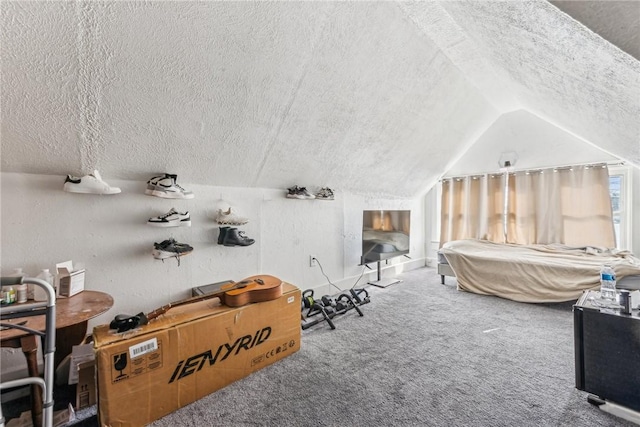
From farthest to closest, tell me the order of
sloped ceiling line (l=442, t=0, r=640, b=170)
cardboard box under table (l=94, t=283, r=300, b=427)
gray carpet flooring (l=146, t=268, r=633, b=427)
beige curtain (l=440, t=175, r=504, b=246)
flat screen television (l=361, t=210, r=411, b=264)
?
beige curtain (l=440, t=175, r=504, b=246)
flat screen television (l=361, t=210, r=411, b=264)
gray carpet flooring (l=146, t=268, r=633, b=427)
cardboard box under table (l=94, t=283, r=300, b=427)
sloped ceiling line (l=442, t=0, r=640, b=170)

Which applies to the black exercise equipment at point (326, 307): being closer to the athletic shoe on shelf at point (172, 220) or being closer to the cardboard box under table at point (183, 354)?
the cardboard box under table at point (183, 354)

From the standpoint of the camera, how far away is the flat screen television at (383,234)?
11.5 ft

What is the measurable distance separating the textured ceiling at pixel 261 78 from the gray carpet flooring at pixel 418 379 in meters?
1.72

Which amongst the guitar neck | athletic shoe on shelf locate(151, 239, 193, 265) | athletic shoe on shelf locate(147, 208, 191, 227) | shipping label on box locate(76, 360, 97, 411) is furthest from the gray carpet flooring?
athletic shoe on shelf locate(147, 208, 191, 227)

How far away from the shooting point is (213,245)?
2475 mm

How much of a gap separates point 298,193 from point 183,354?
5.94 feet

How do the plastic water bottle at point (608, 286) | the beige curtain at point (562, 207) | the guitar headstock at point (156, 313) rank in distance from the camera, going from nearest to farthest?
1. the guitar headstock at point (156, 313)
2. the plastic water bottle at point (608, 286)
3. the beige curtain at point (562, 207)

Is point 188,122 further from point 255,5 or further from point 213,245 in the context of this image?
point 213,245

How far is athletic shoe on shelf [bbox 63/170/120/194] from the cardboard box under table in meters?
0.90

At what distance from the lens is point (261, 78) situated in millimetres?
1842

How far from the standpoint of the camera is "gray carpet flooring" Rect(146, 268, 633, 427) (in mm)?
1429

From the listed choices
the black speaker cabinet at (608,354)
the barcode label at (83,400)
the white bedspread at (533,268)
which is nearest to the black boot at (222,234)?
the barcode label at (83,400)

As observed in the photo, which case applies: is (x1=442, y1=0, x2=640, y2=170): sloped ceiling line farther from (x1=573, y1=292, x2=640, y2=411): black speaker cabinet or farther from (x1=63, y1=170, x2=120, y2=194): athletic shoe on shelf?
(x1=63, y1=170, x2=120, y2=194): athletic shoe on shelf

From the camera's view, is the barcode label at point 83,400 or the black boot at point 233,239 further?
the black boot at point 233,239
